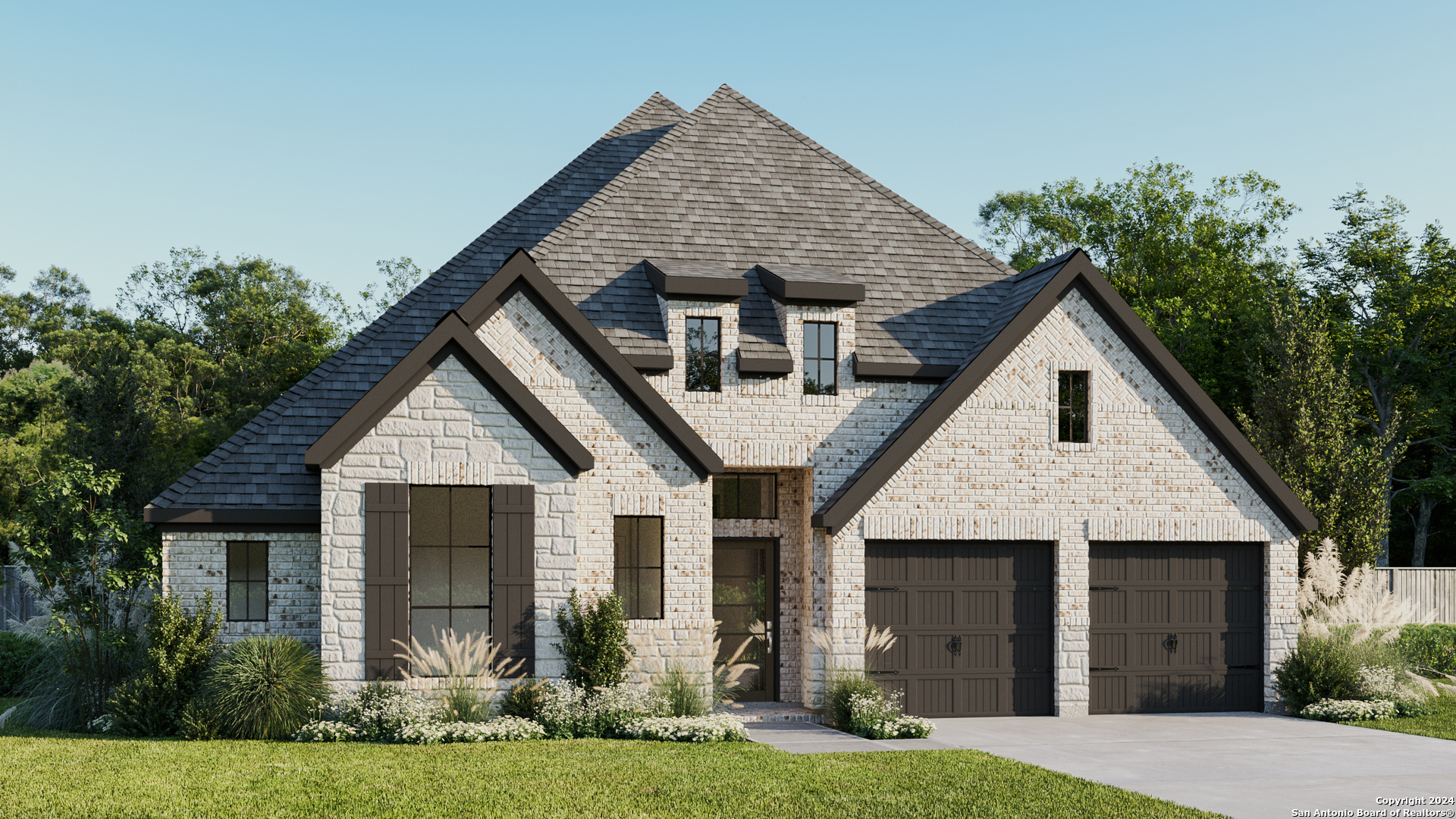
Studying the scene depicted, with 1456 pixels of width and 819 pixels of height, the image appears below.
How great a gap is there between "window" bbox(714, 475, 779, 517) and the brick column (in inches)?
156

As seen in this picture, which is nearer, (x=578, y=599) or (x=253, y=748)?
(x=253, y=748)

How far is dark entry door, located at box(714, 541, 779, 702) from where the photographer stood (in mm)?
15438

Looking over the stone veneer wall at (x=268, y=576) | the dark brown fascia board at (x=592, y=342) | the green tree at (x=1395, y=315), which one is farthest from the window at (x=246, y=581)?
the green tree at (x=1395, y=315)

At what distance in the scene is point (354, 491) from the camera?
12.9m

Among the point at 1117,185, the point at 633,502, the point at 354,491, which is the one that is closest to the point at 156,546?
the point at 354,491

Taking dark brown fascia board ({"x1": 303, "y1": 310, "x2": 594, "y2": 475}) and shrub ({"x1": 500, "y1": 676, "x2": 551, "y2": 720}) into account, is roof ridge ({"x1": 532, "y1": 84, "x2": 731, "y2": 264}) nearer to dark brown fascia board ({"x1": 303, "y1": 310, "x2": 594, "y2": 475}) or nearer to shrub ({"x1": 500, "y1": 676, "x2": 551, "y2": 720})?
dark brown fascia board ({"x1": 303, "y1": 310, "x2": 594, "y2": 475})

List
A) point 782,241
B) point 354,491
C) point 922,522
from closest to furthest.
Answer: point 354,491 → point 922,522 → point 782,241

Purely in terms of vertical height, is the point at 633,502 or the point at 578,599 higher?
the point at 633,502

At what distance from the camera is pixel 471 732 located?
12305 mm

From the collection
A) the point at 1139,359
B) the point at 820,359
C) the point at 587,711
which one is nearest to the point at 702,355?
the point at 820,359

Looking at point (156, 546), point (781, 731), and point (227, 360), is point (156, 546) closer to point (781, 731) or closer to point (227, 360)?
point (781, 731)

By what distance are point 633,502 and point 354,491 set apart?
3.30 metres

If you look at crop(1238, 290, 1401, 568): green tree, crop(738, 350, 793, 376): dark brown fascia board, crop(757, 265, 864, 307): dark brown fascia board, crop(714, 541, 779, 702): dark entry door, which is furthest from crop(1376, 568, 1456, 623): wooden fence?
crop(738, 350, 793, 376): dark brown fascia board

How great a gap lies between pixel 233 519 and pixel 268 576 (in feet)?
2.70
